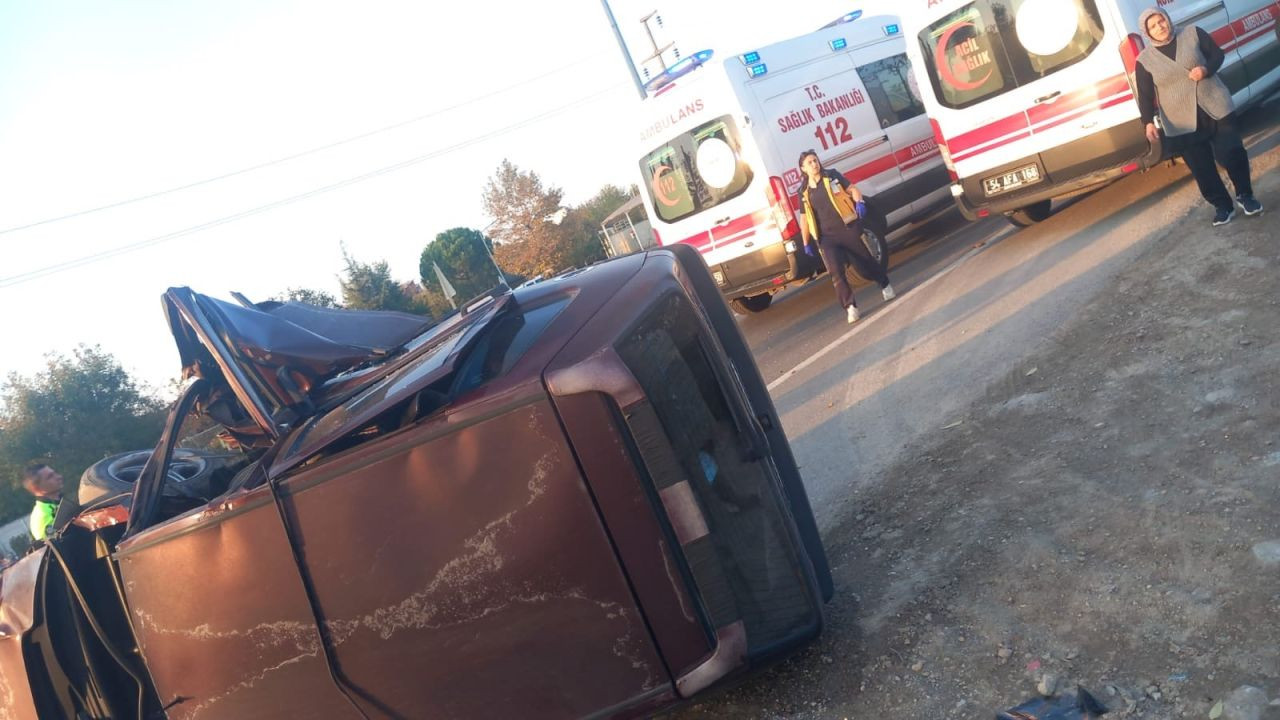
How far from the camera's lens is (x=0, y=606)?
12.5 ft

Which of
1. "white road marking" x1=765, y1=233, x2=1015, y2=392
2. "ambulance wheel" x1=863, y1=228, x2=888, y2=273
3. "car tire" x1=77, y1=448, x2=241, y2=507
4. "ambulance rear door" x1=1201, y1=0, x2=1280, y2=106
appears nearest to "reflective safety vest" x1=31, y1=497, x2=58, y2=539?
"car tire" x1=77, y1=448, x2=241, y2=507

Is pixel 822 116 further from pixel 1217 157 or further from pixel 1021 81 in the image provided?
pixel 1217 157

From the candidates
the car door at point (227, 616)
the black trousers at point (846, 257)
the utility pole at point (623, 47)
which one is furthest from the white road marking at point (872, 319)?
the utility pole at point (623, 47)

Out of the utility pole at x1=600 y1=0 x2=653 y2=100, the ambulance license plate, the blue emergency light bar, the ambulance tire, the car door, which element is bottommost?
the ambulance tire

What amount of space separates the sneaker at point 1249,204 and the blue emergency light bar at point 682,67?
571 cm

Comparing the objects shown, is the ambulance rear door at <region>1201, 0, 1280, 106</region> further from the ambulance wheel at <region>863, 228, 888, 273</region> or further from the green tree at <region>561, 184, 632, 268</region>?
the green tree at <region>561, 184, 632, 268</region>

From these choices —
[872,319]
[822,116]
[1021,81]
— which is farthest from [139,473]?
[822,116]

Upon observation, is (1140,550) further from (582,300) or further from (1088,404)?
(582,300)

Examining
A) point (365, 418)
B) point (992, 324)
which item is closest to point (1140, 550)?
point (365, 418)

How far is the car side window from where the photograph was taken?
39.3 feet

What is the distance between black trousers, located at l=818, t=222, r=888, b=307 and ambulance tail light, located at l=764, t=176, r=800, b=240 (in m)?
0.69

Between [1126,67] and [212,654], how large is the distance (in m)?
7.99

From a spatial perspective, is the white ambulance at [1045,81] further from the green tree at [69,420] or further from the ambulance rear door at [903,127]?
the green tree at [69,420]

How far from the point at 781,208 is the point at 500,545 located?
792cm
